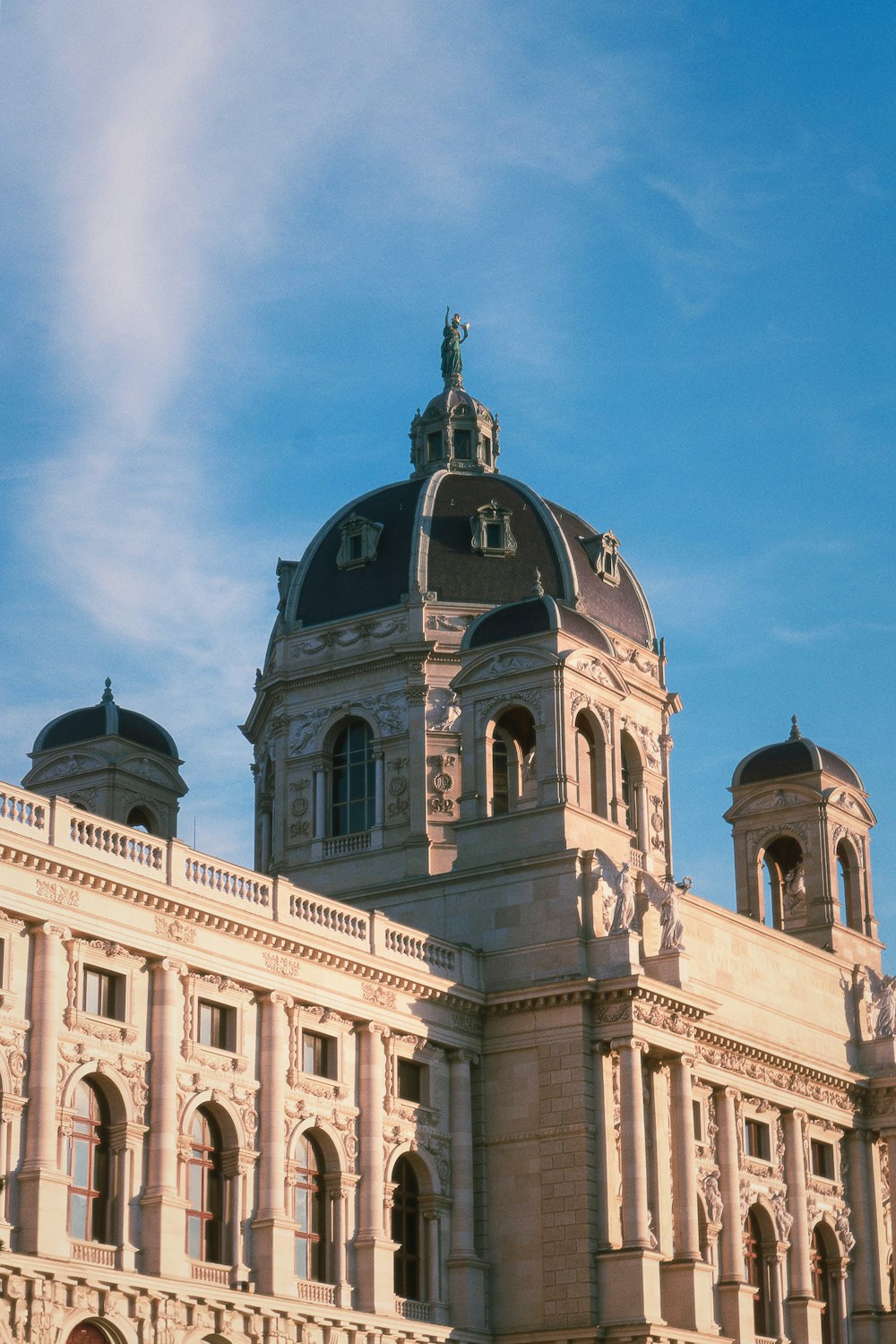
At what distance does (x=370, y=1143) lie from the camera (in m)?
52.9

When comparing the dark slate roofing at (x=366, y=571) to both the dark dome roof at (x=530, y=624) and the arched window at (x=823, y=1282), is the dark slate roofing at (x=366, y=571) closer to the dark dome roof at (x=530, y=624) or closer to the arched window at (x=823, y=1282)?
the dark dome roof at (x=530, y=624)

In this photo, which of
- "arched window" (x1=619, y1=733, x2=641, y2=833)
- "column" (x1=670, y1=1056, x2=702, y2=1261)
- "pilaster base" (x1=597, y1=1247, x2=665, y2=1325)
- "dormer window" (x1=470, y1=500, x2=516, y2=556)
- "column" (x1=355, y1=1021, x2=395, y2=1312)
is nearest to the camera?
"column" (x1=355, y1=1021, x2=395, y2=1312)

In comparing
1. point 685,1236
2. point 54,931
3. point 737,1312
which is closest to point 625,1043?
point 685,1236

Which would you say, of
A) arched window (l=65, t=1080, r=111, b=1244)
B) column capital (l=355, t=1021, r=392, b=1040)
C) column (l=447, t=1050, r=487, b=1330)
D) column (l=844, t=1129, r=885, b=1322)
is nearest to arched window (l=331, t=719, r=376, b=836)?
column (l=447, t=1050, r=487, b=1330)

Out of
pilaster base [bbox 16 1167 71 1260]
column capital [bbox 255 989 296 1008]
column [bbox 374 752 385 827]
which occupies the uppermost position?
column [bbox 374 752 385 827]

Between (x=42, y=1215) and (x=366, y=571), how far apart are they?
35905mm

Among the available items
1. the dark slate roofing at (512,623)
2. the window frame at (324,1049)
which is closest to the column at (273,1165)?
the window frame at (324,1049)

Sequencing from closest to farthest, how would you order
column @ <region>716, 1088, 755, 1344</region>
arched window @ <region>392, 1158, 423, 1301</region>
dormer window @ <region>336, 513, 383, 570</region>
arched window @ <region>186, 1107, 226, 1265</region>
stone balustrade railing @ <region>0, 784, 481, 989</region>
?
stone balustrade railing @ <region>0, 784, 481, 989</region> → arched window @ <region>186, 1107, 226, 1265</region> → arched window @ <region>392, 1158, 423, 1301</region> → column @ <region>716, 1088, 755, 1344</region> → dormer window @ <region>336, 513, 383, 570</region>

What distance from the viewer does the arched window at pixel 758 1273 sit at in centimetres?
6269

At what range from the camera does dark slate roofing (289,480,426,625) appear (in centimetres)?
7575

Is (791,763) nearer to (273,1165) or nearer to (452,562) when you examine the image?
(452,562)

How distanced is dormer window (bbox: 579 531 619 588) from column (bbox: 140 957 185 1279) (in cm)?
3235

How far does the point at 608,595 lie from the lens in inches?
3059

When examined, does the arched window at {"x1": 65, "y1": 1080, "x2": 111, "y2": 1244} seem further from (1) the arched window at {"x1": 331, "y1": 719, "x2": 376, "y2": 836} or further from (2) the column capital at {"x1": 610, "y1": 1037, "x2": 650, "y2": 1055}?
(1) the arched window at {"x1": 331, "y1": 719, "x2": 376, "y2": 836}
